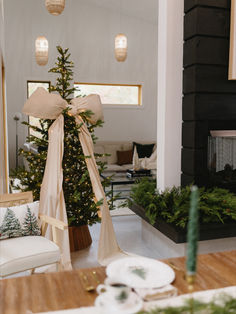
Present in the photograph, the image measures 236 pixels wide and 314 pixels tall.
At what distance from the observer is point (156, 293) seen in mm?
1338

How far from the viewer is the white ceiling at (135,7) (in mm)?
7363

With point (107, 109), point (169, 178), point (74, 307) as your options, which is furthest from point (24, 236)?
point (107, 109)

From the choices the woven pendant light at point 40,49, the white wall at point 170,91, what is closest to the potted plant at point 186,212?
the white wall at point 170,91

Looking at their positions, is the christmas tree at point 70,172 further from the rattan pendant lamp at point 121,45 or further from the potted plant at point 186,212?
the rattan pendant lamp at point 121,45

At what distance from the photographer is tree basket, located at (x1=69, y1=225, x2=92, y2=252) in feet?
10.9

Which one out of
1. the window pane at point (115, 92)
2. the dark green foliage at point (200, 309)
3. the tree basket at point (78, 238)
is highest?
the window pane at point (115, 92)

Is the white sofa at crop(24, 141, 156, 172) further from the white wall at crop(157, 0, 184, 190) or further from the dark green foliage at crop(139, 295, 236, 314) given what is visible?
the dark green foliage at crop(139, 295, 236, 314)

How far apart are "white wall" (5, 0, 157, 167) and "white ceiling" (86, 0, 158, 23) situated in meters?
0.05

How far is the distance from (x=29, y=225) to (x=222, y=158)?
194 centimetres

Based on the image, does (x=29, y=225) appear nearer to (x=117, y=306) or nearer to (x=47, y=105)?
(x=47, y=105)

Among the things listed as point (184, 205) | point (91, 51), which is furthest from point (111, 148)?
point (184, 205)

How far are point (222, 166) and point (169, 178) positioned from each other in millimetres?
530

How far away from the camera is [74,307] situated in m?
1.31

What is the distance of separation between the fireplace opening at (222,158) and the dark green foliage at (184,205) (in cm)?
11
